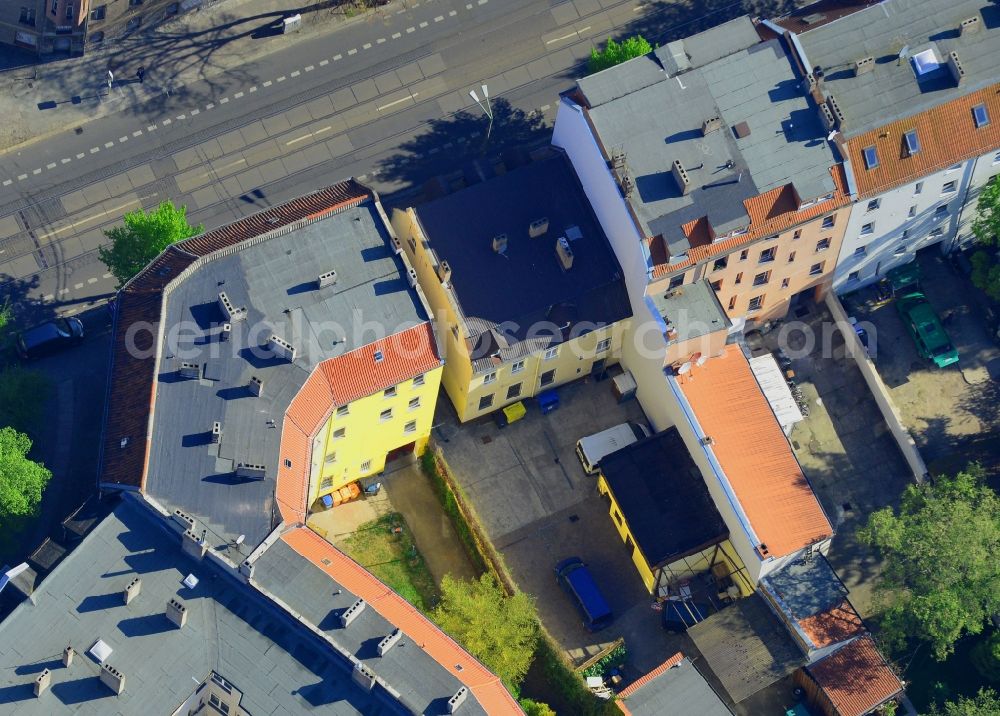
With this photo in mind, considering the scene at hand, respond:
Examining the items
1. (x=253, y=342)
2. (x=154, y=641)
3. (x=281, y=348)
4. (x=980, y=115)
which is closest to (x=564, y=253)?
(x=281, y=348)

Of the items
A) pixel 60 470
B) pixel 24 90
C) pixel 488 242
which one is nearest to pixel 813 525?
pixel 488 242

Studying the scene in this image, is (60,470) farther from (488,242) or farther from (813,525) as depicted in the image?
(813,525)

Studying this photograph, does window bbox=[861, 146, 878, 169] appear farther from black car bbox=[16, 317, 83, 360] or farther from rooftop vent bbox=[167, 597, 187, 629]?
black car bbox=[16, 317, 83, 360]

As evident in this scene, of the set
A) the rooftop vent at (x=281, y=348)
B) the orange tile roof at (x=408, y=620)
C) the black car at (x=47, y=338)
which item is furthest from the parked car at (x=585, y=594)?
the black car at (x=47, y=338)

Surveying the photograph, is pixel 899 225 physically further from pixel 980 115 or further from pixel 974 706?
pixel 974 706

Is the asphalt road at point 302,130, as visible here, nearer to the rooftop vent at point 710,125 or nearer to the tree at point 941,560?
the rooftop vent at point 710,125

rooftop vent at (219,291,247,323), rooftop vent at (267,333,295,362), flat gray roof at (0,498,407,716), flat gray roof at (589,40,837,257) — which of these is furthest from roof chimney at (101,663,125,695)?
flat gray roof at (589,40,837,257)
